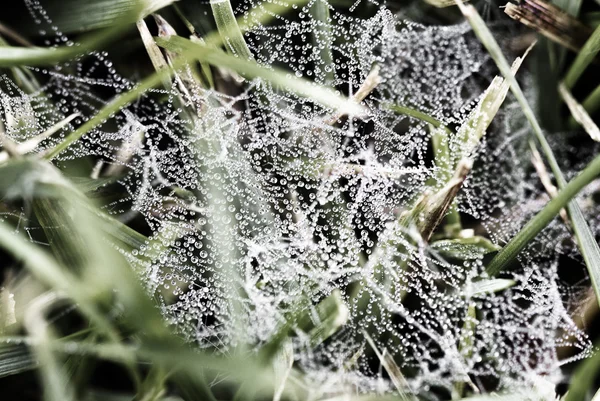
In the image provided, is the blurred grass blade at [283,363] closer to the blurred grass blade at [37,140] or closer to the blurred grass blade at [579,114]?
the blurred grass blade at [37,140]


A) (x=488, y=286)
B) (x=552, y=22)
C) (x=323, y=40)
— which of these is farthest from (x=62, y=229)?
(x=552, y=22)

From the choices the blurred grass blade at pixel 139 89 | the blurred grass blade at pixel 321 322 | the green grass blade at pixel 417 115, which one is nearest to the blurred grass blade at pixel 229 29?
the blurred grass blade at pixel 139 89

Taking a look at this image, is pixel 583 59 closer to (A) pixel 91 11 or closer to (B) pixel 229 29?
(B) pixel 229 29

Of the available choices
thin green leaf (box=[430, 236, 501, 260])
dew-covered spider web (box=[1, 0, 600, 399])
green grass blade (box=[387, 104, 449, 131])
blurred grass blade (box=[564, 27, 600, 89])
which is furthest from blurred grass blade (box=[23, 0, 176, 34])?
blurred grass blade (box=[564, 27, 600, 89])

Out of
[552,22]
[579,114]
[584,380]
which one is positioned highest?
[552,22]

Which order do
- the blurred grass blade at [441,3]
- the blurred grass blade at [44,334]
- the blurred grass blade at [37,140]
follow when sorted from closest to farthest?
the blurred grass blade at [44,334]
the blurred grass blade at [37,140]
the blurred grass blade at [441,3]

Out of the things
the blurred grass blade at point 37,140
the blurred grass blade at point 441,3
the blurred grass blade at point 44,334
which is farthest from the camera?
the blurred grass blade at point 441,3
